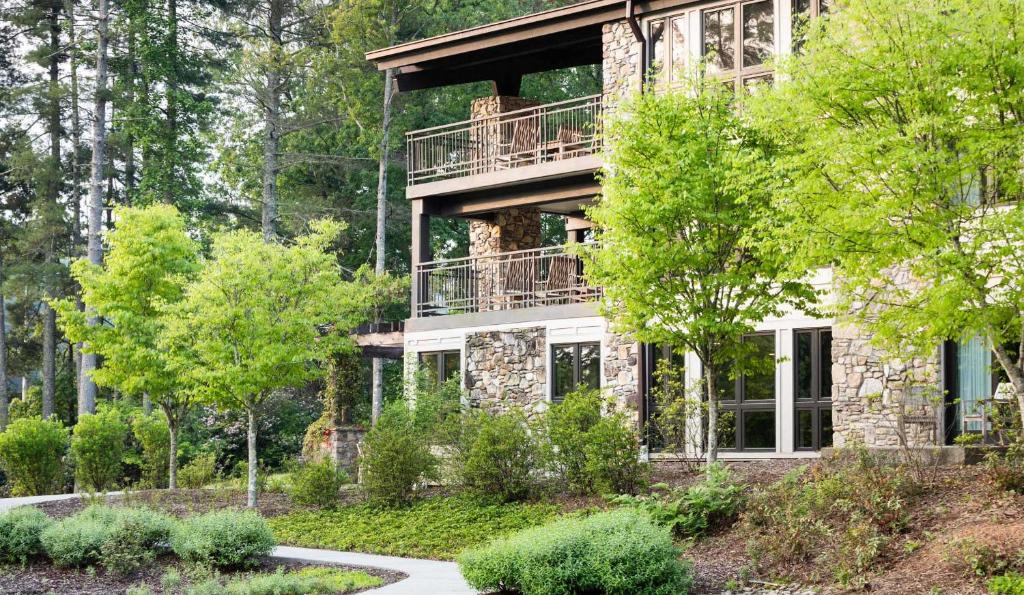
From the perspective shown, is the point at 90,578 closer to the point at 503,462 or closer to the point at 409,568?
the point at 409,568

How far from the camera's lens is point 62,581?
13797 mm

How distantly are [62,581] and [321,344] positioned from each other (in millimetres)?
8376

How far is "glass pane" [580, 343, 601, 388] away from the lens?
72.5 ft

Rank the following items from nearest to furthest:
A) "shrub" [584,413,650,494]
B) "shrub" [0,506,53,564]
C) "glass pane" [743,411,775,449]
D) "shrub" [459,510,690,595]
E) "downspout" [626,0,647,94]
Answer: "shrub" [459,510,690,595], "shrub" [0,506,53,564], "shrub" [584,413,650,494], "glass pane" [743,411,775,449], "downspout" [626,0,647,94]

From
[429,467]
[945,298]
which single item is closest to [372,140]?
[429,467]

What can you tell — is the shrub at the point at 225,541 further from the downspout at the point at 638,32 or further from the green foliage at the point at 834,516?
the downspout at the point at 638,32

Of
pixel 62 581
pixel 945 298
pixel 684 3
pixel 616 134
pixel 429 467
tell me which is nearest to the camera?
pixel 945 298

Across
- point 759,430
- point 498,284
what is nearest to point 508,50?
point 498,284

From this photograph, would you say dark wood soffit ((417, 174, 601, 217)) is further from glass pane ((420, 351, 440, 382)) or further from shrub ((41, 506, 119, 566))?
shrub ((41, 506, 119, 566))

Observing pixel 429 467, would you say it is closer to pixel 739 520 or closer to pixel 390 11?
pixel 739 520

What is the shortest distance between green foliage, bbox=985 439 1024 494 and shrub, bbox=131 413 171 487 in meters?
17.9

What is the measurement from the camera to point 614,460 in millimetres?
16516

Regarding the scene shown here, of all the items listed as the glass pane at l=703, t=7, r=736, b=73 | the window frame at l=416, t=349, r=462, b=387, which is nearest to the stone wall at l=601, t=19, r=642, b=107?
the glass pane at l=703, t=7, r=736, b=73

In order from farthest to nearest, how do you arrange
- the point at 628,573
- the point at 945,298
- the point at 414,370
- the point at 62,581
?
the point at 414,370 < the point at 62,581 < the point at 945,298 < the point at 628,573
